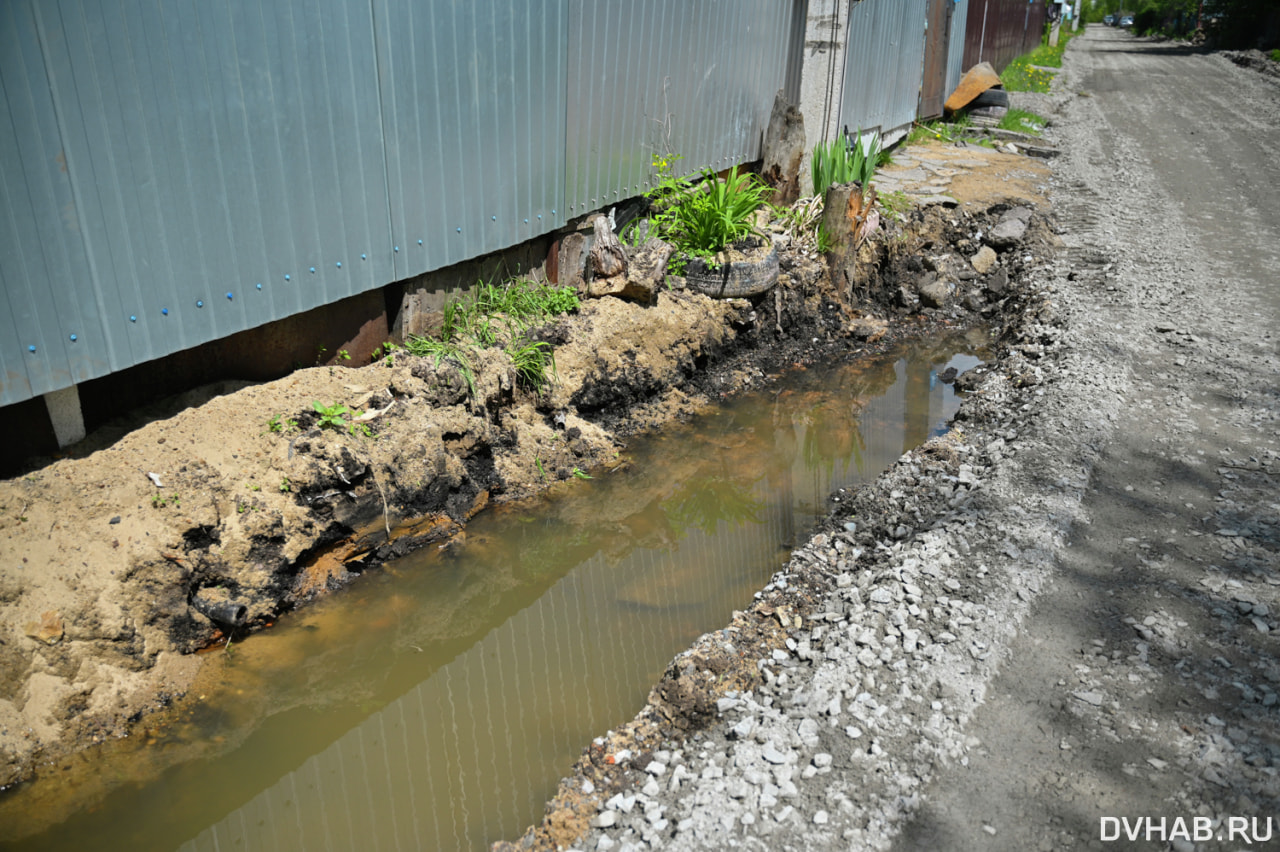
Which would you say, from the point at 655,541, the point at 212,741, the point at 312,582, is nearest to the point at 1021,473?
the point at 655,541

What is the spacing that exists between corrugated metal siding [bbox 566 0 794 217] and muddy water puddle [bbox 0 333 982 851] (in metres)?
2.10

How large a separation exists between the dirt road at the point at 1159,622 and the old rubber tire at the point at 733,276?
2426 millimetres

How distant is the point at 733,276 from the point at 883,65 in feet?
18.6

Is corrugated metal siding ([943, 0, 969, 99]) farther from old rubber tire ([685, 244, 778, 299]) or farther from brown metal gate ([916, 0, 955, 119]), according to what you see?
old rubber tire ([685, 244, 778, 299])

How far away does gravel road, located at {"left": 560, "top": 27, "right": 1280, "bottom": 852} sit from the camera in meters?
2.58

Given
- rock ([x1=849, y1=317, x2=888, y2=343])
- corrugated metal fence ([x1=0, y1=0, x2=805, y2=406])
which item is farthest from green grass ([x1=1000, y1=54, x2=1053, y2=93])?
corrugated metal fence ([x1=0, y1=0, x2=805, y2=406])

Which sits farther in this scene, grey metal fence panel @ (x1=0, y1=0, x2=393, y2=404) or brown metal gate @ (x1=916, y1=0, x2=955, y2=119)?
brown metal gate @ (x1=916, y1=0, x2=955, y2=119)

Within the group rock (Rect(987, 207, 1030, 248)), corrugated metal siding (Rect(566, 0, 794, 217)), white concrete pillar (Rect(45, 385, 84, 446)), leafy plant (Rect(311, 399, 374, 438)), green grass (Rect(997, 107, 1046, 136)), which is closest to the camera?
white concrete pillar (Rect(45, 385, 84, 446))

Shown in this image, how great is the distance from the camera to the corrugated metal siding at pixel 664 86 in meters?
5.80

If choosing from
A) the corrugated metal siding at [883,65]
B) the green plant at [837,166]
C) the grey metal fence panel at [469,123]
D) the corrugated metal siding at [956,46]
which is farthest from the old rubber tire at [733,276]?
the corrugated metal siding at [956,46]

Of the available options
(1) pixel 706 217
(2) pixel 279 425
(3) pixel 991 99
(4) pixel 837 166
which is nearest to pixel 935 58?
(3) pixel 991 99

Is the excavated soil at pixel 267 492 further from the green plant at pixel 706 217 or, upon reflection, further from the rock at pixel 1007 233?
the rock at pixel 1007 233

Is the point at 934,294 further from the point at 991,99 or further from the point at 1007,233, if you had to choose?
the point at 991,99

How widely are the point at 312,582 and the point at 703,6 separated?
→ 207 inches
